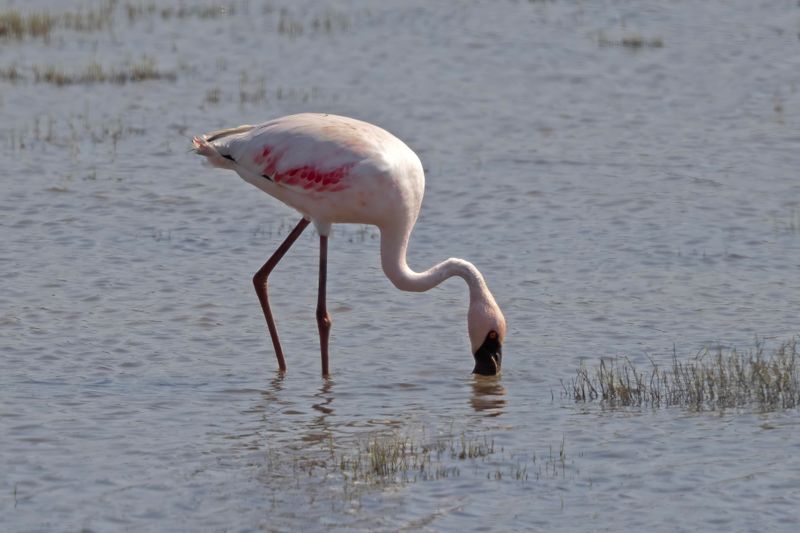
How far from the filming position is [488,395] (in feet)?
32.7

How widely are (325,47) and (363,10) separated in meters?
3.66

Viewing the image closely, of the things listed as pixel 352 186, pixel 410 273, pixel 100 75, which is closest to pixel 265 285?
pixel 410 273

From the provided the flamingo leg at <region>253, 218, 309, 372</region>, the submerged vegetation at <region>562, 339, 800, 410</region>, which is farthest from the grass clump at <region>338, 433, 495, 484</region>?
the flamingo leg at <region>253, 218, 309, 372</region>

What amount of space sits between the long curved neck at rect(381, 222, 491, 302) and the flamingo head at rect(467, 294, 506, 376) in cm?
9

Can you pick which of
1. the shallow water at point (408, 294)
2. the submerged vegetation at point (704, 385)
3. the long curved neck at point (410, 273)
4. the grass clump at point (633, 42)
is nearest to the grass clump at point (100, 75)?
the shallow water at point (408, 294)

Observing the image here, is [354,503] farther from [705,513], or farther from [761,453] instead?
[761,453]

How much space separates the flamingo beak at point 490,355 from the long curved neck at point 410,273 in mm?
293

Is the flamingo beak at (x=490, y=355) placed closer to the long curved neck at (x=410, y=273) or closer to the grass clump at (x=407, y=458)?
the long curved neck at (x=410, y=273)

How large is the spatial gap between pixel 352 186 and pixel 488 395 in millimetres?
1615

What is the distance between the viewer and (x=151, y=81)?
71.5 feet

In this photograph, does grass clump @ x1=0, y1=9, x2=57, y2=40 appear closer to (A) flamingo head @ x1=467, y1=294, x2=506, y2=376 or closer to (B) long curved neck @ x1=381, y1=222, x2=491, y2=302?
(B) long curved neck @ x1=381, y1=222, x2=491, y2=302

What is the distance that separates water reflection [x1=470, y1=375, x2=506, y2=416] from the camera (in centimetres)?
965

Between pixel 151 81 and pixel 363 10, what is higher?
pixel 363 10

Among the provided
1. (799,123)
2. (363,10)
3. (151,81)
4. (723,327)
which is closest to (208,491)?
(723,327)
